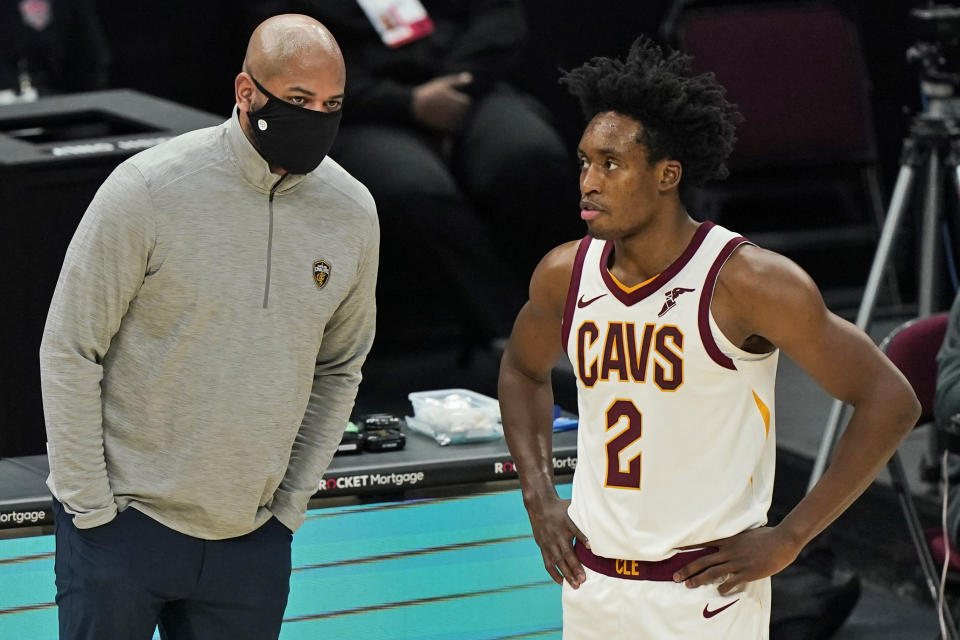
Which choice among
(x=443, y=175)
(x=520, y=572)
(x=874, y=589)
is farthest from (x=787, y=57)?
(x=520, y=572)

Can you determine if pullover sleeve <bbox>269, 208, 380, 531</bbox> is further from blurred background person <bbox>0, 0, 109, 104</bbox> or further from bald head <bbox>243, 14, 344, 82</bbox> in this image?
blurred background person <bbox>0, 0, 109, 104</bbox>

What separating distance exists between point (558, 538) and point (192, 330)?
77cm

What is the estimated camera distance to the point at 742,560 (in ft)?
8.38

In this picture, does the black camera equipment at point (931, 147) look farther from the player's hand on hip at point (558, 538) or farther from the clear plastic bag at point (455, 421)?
the player's hand on hip at point (558, 538)

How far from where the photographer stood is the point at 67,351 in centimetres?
248

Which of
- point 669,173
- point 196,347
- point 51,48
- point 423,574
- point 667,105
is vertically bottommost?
point 423,574

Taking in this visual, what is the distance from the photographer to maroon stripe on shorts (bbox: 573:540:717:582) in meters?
2.59

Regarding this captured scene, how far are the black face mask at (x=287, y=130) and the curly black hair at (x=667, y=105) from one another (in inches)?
18.8

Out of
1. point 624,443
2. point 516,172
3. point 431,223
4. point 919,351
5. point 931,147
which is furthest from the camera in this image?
point 516,172

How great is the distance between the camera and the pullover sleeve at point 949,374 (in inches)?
139

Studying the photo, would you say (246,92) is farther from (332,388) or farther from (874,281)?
(874,281)

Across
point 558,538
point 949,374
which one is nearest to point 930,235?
point 949,374

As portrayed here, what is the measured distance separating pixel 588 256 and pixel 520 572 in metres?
1.13

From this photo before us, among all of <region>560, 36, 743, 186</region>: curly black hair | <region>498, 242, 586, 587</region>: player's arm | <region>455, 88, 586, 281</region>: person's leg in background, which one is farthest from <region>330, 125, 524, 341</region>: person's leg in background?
<region>560, 36, 743, 186</region>: curly black hair
